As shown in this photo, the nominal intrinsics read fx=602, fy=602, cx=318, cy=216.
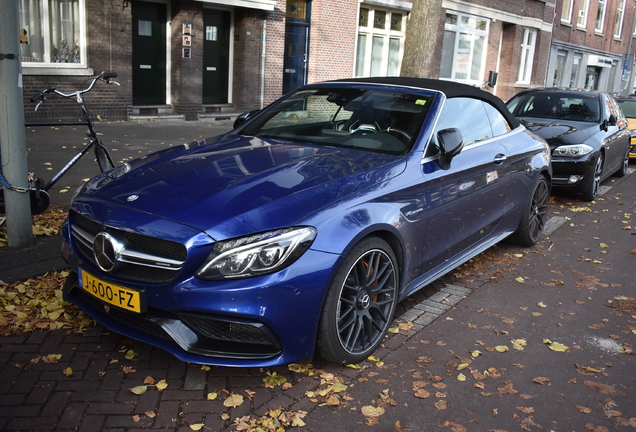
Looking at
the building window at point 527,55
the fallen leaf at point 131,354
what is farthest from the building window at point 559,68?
the fallen leaf at point 131,354

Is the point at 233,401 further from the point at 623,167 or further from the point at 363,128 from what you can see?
the point at 623,167

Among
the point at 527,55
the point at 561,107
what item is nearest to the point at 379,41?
the point at 527,55

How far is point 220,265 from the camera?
298 cm

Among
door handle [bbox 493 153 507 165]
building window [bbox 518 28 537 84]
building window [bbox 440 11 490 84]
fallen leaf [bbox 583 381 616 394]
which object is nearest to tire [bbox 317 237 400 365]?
fallen leaf [bbox 583 381 616 394]

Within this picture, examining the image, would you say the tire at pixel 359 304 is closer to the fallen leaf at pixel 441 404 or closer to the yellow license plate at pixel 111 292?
the fallen leaf at pixel 441 404

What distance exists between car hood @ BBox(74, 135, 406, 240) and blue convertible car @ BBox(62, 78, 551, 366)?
0.01 m

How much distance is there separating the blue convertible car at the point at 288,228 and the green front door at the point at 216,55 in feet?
39.1

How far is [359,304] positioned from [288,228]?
73cm

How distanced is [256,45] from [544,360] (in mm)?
14058

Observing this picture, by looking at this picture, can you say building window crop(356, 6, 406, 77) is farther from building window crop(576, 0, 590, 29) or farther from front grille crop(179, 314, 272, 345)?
front grille crop(179, 314, 272, 345)

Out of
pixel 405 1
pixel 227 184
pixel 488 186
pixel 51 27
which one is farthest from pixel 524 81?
pixel 227 184

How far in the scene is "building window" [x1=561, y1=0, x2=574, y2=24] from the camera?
101ft

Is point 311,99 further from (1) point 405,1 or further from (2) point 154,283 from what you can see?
(1) point 405,1

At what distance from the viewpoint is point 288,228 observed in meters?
3.09
